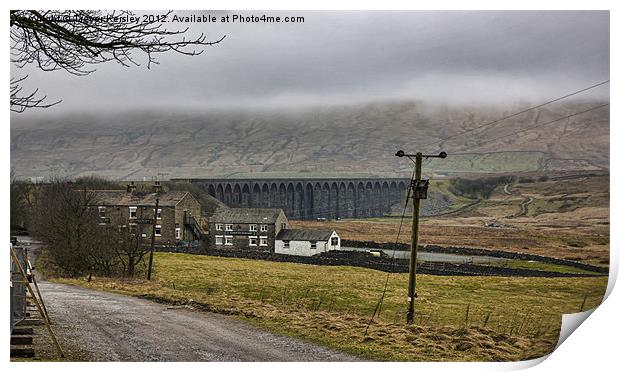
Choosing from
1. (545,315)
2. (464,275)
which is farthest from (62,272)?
(545,315)

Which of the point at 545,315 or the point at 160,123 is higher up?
the point at 160,123

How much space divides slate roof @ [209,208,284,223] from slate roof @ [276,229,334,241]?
0.20 metres

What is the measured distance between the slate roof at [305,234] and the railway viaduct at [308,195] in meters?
0.15

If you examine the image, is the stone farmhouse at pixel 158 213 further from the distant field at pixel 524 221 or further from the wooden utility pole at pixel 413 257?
the wooden utility pole at pixel 413 257

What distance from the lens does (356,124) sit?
7.43m

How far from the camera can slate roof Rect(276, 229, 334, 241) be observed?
762cm

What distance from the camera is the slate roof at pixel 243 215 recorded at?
7730 millimetres

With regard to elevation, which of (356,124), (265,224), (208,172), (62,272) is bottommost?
(62,272)

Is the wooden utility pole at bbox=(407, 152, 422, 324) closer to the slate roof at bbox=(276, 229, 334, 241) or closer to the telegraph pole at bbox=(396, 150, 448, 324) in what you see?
the telegraph pole at bbox=(396, 150, 448, 324)

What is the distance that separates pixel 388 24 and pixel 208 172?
2.33 m

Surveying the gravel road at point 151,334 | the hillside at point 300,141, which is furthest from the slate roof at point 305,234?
the gravel road at point 151,334

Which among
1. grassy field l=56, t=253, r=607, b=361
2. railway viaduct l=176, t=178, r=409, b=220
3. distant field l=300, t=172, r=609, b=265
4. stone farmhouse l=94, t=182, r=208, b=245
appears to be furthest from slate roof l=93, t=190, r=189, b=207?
distant field l=300, t=172, r=609, b=265

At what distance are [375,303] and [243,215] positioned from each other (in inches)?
63.8
